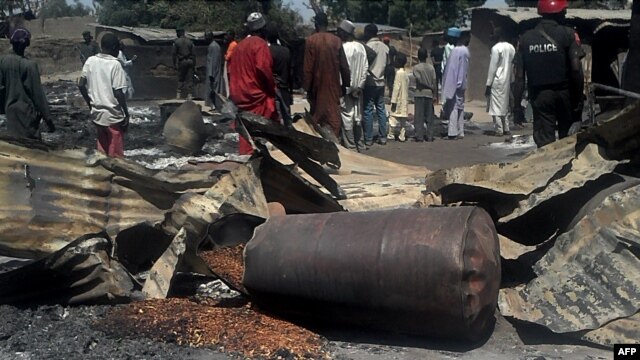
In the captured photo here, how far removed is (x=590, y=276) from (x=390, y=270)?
1064 mm

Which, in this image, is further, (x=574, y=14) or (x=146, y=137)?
(x=574, y=14)

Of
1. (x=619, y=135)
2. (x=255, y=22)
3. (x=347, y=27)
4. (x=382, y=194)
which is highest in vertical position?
(x=255, y=22)

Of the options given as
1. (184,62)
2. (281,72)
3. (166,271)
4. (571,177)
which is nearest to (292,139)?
(166,271)

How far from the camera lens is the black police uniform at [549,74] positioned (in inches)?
281

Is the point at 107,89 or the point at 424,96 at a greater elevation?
the point at 107,89

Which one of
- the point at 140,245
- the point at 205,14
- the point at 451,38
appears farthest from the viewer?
the point at 205,14

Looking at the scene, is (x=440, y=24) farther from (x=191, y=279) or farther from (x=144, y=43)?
(x=191, y=279)

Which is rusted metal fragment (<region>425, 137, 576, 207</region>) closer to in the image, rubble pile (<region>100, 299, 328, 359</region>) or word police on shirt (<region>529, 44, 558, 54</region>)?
rubble pile (<region>100, 299, 328, 359</region>)

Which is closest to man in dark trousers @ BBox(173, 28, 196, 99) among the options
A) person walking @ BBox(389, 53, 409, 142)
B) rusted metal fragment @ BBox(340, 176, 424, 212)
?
person walking @ BBox(389, 53, 409, 142)

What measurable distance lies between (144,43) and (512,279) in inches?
733

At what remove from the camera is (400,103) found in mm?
12695

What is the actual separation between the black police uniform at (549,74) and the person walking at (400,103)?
519 cm

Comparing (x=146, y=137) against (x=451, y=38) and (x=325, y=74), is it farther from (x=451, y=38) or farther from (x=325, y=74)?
(x=451, y=38)

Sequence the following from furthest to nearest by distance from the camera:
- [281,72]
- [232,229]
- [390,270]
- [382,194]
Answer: [281,72], [382,194], [232,229], [390,270]
